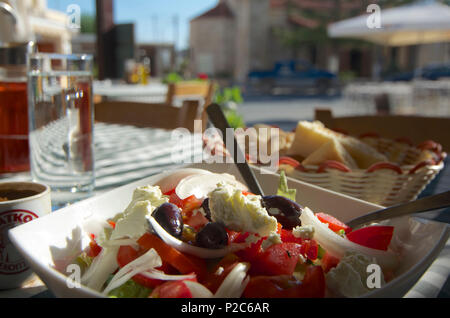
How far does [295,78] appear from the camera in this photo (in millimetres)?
16406

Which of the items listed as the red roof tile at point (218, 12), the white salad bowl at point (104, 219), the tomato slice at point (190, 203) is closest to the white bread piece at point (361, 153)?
the white salad bowl at point (104, 219)

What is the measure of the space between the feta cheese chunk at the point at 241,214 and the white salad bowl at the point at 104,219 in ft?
0.45

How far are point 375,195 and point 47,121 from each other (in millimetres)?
749

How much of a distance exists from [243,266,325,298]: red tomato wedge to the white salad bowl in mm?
54

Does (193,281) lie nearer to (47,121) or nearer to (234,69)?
(47,121)

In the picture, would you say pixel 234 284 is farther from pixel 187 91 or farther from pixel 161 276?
pixel 187 91

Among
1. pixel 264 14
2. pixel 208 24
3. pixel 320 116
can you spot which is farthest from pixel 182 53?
pixel 320 116

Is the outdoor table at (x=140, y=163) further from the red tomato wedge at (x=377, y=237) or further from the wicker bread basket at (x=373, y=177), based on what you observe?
the wicker bread basket at (x=373, y=177)

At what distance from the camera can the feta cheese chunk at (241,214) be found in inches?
19.2

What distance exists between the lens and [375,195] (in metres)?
0.89

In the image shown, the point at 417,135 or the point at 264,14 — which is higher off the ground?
the point at 264,14

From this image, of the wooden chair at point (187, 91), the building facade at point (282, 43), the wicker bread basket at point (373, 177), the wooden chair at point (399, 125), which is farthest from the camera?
the building facade at point (282, 43)

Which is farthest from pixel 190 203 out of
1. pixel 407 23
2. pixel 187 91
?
pixel 407 23

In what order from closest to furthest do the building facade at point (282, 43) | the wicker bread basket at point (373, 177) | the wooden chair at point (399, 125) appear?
the wicker bread basket at point (373, 177) < the wooden chair at point (399, 125) < the building facade at point (282, 43)
